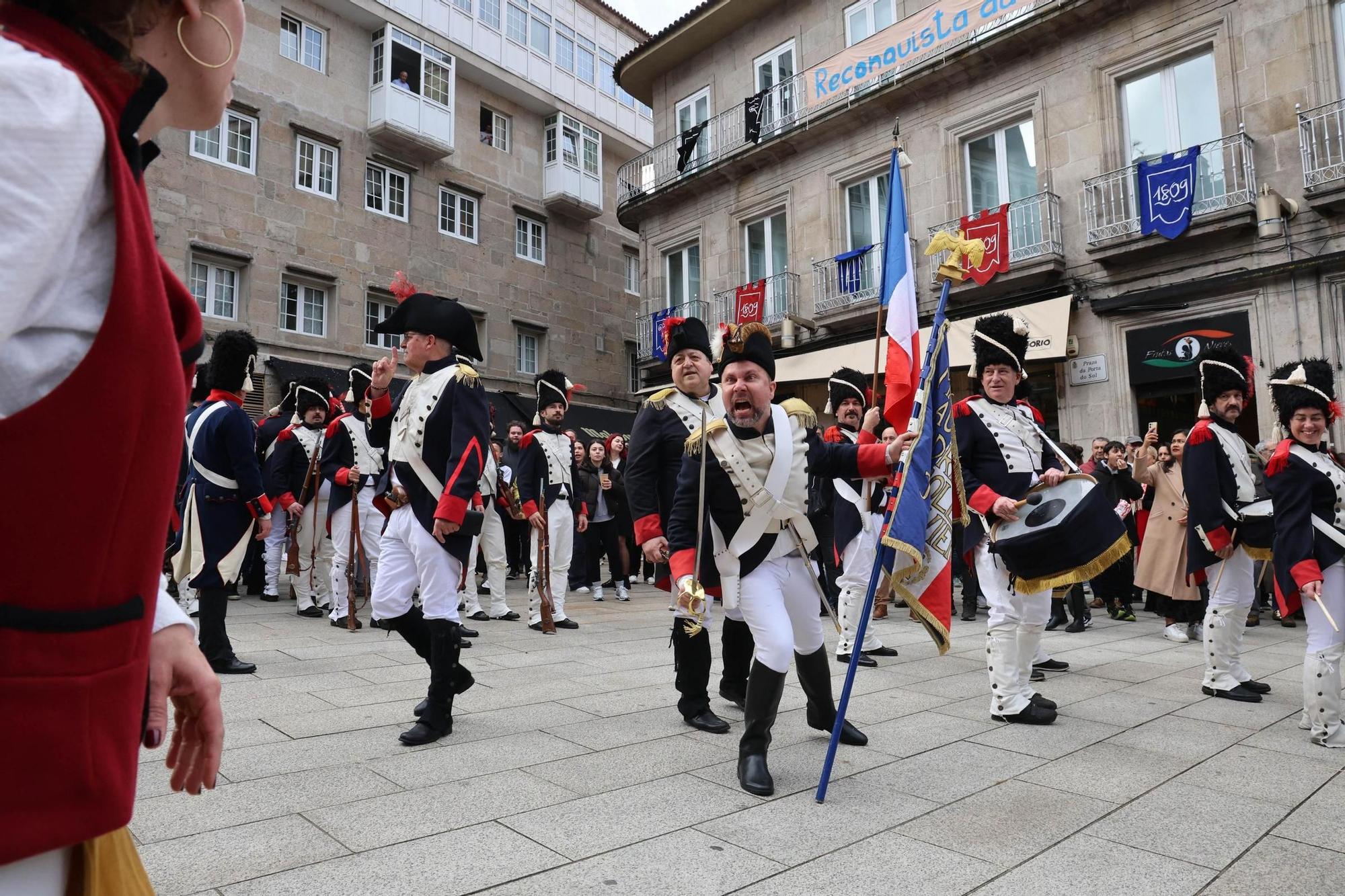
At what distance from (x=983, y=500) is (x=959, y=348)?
35.7ft

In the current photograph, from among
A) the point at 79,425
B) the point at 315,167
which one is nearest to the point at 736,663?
the point at 79,425

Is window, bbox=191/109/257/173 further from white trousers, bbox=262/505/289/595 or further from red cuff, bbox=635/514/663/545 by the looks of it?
red cuff, bbox=635/514/663/545

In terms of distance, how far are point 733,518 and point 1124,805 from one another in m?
1.99

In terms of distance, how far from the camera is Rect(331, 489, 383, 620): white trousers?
28.4 ft

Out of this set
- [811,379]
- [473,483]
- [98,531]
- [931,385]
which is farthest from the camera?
[811,379]

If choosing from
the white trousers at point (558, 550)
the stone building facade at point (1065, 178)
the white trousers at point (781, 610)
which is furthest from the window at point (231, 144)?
the white trousers at point (781, 610)

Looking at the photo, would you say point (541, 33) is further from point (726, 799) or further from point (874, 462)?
point (726, 799)

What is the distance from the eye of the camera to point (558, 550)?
30.6ft

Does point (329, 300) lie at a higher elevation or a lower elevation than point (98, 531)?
higher

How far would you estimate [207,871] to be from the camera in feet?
8.99

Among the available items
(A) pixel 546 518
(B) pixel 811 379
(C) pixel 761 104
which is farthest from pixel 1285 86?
(A) pixel 546 518

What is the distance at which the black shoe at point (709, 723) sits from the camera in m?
4.61

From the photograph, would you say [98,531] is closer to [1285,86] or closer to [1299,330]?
[1299,330]

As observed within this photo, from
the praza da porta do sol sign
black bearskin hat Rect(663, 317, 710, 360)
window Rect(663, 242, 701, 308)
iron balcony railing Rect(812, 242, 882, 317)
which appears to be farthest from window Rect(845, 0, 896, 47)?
black bearskin hat Rect(663, 317, 710, 360)
